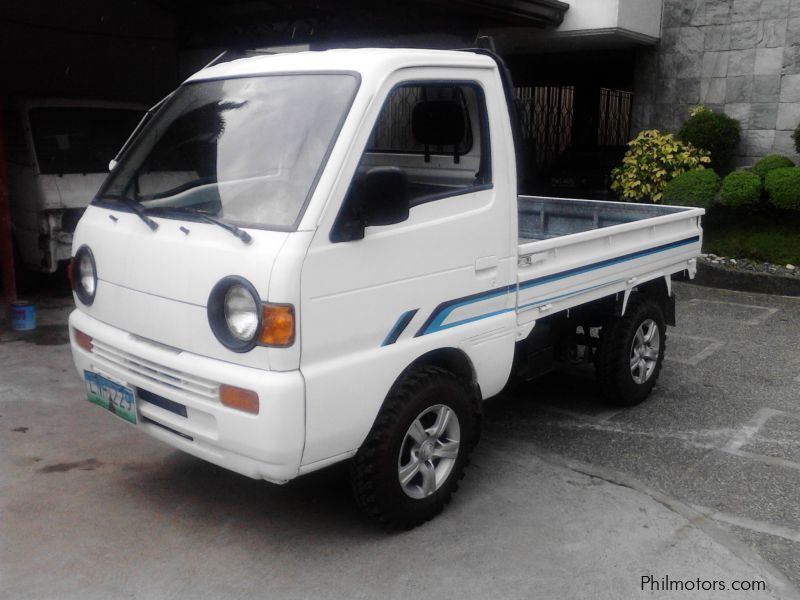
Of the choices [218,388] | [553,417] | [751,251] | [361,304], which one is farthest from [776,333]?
[218,388]

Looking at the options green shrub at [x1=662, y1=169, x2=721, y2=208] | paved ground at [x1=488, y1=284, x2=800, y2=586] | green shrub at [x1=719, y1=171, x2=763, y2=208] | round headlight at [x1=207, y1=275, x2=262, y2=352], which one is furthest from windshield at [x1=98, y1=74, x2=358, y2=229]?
green shrub at [x1=719, y1=171, x2=763, y2=208]

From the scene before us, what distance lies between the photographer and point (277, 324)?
290cm

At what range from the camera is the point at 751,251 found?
918cm

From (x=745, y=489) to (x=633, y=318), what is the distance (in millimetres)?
1310

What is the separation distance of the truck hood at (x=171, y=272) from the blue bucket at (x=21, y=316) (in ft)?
11.5

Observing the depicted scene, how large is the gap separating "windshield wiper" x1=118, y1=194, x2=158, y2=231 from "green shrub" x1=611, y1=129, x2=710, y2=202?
26.0ft

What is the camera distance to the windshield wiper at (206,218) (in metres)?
2.97

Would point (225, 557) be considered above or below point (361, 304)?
below

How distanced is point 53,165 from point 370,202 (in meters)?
5.75

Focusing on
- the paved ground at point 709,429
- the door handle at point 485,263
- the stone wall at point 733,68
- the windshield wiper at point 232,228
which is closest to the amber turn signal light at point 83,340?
the windshield wiper at point 232,228

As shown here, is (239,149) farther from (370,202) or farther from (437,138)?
(437,138)

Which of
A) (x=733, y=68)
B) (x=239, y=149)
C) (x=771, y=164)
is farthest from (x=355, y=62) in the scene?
(x=733, y=68)

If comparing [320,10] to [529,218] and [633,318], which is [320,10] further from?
[633,318]

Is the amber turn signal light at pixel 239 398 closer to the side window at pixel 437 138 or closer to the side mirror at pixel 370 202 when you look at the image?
the side mirror at pixel 370 202
